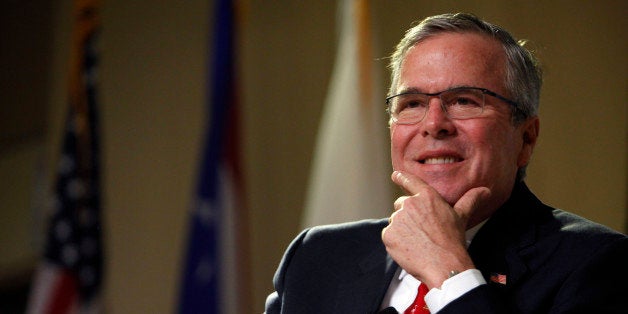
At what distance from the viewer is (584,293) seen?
1703mm

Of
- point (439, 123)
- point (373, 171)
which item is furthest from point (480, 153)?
point (373, 171)

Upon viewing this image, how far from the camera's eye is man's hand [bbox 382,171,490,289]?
1.74 metres

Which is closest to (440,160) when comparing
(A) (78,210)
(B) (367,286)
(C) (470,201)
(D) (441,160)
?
(D) (441,160)

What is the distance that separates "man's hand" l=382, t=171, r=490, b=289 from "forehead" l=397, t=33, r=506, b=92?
233 mm

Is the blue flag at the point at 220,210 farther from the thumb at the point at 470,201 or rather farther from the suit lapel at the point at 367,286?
Result: the thumb at the point at 470,201

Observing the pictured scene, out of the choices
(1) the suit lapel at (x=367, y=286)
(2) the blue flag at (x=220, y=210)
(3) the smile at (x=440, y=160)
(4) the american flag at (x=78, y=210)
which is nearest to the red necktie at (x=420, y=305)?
(1) the suit lapel at (x=367, y=286)

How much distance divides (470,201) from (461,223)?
6cm

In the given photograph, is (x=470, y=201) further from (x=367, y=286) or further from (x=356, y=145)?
(x=356, y=145)

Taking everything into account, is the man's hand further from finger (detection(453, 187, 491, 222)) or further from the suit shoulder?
the suit shoulder

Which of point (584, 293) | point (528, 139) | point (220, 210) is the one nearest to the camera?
point (584, 293)

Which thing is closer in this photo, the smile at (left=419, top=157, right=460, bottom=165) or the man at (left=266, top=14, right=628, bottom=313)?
the man at (left=266, top=14, right=628, bottom=313)

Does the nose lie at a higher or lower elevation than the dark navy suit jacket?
higher

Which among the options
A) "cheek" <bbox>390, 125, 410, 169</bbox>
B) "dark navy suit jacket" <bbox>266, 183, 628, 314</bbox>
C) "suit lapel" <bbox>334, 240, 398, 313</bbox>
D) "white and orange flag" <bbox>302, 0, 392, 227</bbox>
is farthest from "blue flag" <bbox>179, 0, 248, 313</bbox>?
"cheek" <bbox>390, 125, 410, 169</bbox>

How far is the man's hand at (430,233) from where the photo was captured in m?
1.74
